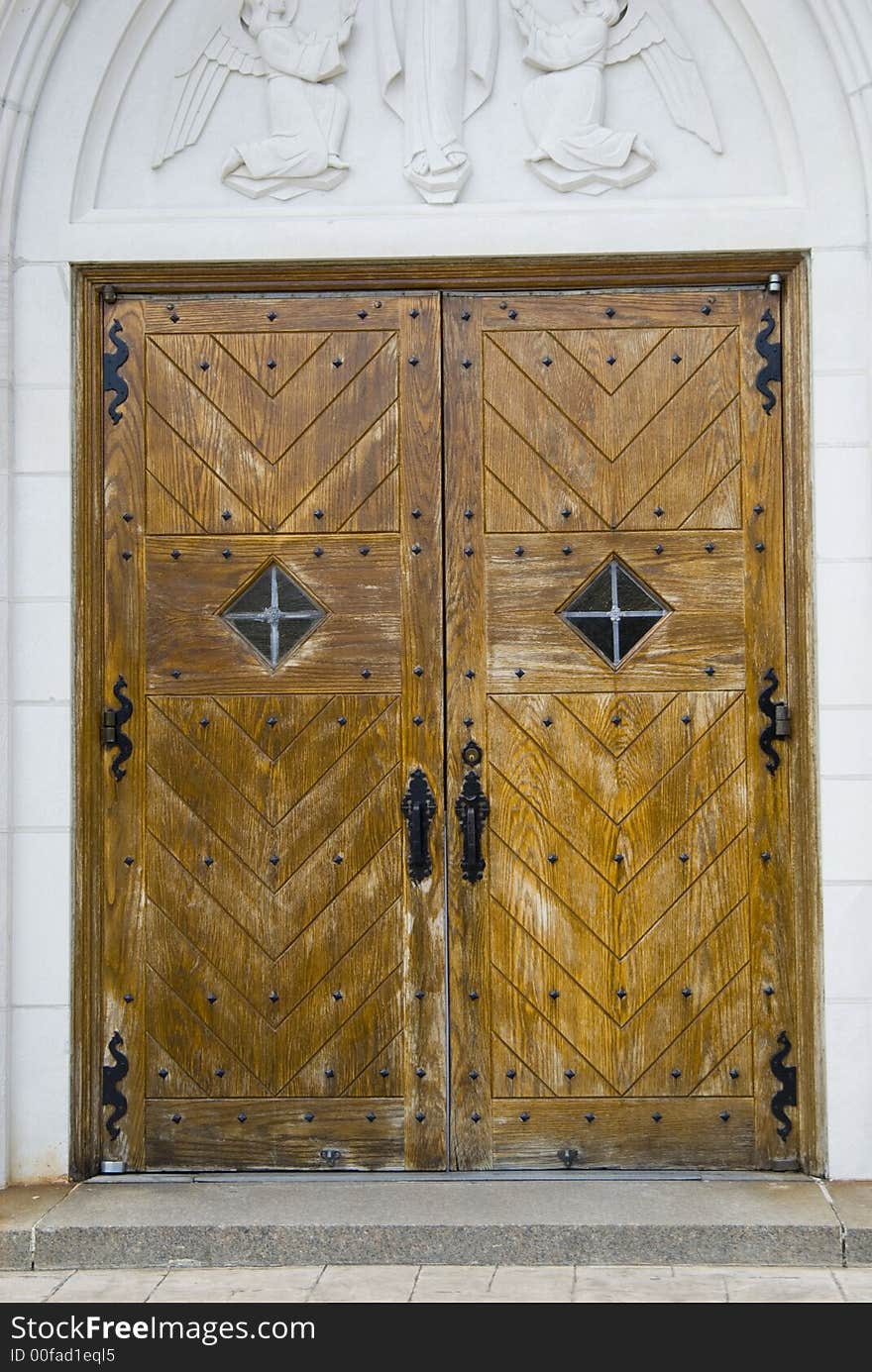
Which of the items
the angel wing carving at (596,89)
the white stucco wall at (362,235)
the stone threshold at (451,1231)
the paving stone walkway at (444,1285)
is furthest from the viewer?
the angel wing carving at (596,89)

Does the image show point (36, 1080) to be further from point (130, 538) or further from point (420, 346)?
point (420, 346)

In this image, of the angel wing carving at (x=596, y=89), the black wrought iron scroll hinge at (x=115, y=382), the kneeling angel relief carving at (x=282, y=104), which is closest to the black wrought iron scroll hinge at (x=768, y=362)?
the angel wing carving at (x=596, y=89)

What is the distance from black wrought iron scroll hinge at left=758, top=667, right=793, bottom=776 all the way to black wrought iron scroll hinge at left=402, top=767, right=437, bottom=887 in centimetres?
101

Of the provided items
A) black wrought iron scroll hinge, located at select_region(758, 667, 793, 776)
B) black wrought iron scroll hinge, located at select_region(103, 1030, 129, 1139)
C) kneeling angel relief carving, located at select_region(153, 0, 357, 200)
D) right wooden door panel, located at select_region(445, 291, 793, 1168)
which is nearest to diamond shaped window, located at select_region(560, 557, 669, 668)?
right wooden door panel, located at select_region(445, 291, 793, 1168)

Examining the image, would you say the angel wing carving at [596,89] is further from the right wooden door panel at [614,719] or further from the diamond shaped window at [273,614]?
the diamond shaped window at [273,614]

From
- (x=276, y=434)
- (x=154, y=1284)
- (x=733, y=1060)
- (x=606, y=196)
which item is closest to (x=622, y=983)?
(x=733, y=1060)

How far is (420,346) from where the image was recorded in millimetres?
4473

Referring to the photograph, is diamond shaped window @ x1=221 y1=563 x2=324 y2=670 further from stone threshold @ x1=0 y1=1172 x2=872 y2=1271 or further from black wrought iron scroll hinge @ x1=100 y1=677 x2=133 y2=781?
stone threshold @ x1=0 y1=1172 x2=872 y2=1271

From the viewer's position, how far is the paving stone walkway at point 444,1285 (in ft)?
12.1

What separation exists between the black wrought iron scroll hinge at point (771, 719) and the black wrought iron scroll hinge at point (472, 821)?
2.79 ft

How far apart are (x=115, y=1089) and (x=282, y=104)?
3.02 meters

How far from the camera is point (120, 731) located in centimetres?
448

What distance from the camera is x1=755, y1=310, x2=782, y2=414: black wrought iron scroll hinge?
4434 millimetres

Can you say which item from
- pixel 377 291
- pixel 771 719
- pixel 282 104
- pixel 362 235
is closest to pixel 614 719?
pixel 771 719
